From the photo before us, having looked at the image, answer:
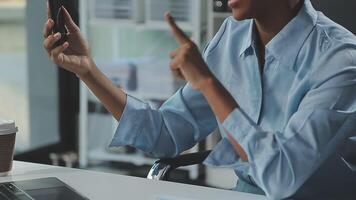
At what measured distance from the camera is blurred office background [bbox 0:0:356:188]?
9.76ft

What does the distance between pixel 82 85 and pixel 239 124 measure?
6.99 ft

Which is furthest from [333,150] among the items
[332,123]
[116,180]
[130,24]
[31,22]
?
[31,22]

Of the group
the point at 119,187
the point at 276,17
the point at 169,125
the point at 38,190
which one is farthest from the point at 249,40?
the point at 38,190

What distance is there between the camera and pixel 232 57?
1312 millimetres

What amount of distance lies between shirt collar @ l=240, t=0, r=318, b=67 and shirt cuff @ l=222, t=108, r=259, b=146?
190mm

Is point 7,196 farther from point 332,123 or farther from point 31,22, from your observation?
point 31,22

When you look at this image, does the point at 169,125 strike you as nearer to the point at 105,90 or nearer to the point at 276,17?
the point at 105,90

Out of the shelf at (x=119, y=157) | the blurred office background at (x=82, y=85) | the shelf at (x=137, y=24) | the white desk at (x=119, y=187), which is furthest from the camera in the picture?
the shelf at (x=119, y=157)

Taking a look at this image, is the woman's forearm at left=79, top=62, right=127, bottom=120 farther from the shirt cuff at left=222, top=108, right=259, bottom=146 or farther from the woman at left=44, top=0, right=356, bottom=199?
the shirt cuff at left=222, top=108, right=259, bottom=146

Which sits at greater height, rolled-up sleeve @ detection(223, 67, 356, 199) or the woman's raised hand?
the woman's raised hand

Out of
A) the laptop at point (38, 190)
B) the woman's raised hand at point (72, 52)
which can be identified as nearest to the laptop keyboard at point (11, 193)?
the laptop at point (38, 190)

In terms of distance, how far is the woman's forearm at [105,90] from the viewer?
126 cm

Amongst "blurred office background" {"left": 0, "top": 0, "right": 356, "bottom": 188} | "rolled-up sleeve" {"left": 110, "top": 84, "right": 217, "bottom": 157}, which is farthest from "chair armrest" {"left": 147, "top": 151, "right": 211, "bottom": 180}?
"blurred office background" {"left": 0, "top": 0, "right": 356, "bottom": 188}

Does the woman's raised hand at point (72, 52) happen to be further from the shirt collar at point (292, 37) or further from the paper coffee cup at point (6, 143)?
the shirt collar at point (292, 37)
